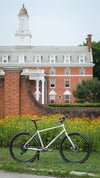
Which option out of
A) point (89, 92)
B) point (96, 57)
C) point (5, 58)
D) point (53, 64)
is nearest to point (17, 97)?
point (89, 92)

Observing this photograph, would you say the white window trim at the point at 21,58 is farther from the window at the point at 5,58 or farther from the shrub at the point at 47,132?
the shrub at the point at 47,132

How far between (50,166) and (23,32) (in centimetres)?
5592

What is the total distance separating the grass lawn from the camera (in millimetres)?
4441

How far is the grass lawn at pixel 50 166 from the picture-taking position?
444 centimetres

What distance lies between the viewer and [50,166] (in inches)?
188

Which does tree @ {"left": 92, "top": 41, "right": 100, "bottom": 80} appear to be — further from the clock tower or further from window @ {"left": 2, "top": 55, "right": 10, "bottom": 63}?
window @ {"left": 2, "top": 55, "right": 10, "bottom": 63}

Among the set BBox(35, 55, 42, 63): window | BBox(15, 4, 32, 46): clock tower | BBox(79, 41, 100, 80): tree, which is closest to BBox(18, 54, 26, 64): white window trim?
BBox(35, 55, 42, 63): window

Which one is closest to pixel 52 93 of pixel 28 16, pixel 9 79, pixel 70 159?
pixel 28 16

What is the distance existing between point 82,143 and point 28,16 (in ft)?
190

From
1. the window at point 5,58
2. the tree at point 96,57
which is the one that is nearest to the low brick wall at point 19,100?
the window at point 5,58

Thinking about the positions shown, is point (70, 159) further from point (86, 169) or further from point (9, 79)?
point (9, 79)

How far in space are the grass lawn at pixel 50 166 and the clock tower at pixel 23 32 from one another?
52.3 metres

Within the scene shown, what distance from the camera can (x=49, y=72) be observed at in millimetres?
50375

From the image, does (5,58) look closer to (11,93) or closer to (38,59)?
(38,59)
